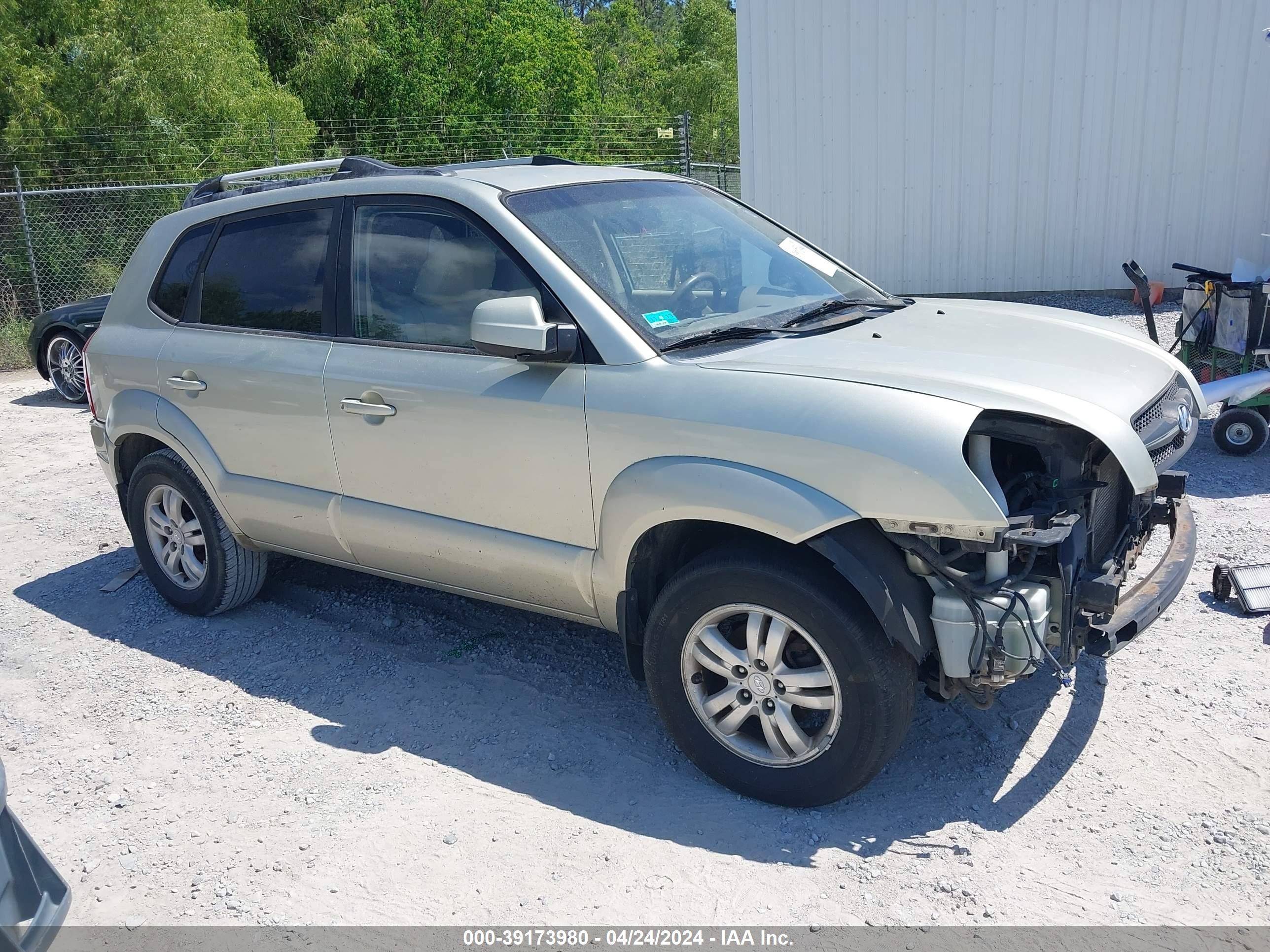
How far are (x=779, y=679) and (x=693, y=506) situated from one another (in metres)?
0.60

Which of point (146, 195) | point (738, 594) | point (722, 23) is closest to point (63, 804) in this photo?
point (738, 594)

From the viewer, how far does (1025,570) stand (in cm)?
312

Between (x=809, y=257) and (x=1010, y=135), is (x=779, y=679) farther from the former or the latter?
(x=1010, y=135)

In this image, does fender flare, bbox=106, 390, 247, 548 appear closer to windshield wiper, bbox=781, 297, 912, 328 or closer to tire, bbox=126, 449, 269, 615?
tire, bbox=126, 449, 269, 615

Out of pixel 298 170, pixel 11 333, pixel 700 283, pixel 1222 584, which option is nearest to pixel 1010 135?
pixel 1222 584

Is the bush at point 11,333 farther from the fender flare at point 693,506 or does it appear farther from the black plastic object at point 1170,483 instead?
the black plastic object at point 1170,483

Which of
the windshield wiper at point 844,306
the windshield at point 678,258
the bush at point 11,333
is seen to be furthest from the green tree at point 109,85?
the windshield wiper at point 844,306

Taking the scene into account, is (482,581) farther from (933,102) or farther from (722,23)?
(722,23)

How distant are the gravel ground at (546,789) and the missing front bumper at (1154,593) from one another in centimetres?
59

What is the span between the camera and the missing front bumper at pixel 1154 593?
3188mm

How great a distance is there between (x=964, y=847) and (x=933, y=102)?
1125cm

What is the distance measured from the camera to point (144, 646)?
5129mm

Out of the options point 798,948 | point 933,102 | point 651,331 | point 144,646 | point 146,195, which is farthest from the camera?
point 146,195

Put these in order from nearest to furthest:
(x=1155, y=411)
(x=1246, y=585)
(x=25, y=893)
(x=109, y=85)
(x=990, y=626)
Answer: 1. (x=25, y=893)
2. (x=990, y=626)
3. (x=1155, y=411)
4. (x=1246, y=585)
5. (x=109, y=85)
